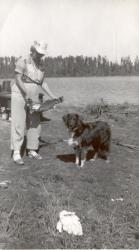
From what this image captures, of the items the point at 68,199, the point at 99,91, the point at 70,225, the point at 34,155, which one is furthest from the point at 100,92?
the point at 70,225

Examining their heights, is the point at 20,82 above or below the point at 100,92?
above

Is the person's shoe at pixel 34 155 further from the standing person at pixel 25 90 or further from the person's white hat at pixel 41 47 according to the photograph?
the person's white hat at pixel 41 47

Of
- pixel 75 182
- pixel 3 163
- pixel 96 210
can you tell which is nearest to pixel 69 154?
pixel 3 163

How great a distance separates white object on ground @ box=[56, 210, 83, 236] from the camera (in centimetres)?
382

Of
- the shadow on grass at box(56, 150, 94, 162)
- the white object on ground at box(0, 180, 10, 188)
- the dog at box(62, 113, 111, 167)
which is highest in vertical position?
the dog at box(62, 113, 111, 167)

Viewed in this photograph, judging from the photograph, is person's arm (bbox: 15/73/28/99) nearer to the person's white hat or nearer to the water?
the person's white hat

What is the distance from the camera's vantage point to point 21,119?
21.5 feet

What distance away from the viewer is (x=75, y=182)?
18.3 ft

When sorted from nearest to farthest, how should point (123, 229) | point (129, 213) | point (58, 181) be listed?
point (123, 229)
point (129, 213)
point (58, 181)

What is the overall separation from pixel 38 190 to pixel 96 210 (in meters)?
0.99

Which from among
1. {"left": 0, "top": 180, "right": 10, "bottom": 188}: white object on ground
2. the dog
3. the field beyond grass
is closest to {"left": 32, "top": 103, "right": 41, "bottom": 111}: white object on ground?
the dog

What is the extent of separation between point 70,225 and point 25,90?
2.97 meters

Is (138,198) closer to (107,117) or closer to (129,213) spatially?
(129,213)

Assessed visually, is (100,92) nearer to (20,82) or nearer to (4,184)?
(20,82)
